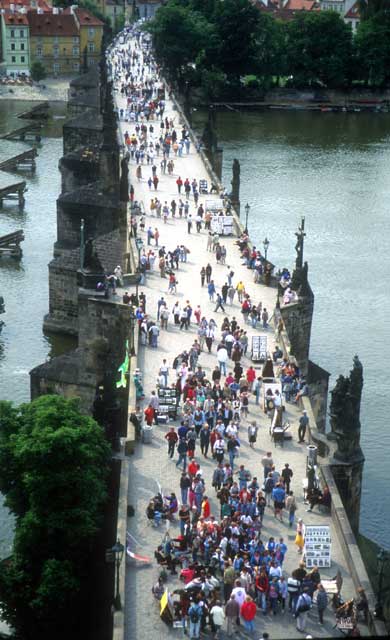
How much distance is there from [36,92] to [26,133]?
1023 inches

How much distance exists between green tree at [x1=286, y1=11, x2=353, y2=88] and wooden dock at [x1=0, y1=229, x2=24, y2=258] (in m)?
74.9

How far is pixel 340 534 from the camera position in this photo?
32.5 m

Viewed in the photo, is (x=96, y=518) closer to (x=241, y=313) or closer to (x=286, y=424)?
(x=286, y=424)

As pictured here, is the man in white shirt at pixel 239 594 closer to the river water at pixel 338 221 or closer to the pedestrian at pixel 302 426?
the pedestrian at pixel 302 426

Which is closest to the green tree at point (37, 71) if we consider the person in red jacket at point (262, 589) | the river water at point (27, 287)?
the river water at point (27, 287)

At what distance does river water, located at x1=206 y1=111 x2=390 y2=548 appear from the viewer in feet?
175

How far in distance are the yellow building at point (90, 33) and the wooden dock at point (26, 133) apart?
38737 millimetres

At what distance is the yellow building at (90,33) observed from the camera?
159125mm

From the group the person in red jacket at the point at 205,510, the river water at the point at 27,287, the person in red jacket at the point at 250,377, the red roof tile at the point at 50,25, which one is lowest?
the river water at the point at 27,287

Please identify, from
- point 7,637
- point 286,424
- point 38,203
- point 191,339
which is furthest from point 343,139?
point 7,637

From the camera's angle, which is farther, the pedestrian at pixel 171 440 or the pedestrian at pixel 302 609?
the pedestrian at pixel 171 440

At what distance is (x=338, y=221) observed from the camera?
279 ft

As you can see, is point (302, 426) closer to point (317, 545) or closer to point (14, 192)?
point (317, 545)

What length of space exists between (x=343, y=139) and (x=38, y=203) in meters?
41.0
